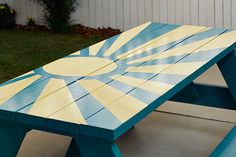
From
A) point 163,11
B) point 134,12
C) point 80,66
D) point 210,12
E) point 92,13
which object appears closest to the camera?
point 80,66

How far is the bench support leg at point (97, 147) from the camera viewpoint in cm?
277

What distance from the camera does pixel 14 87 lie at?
3.41 meters

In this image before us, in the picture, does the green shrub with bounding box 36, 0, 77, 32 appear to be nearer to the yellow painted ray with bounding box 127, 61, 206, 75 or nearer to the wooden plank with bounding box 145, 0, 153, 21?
the wooden plank with bounding box 145, 0, 153, 21

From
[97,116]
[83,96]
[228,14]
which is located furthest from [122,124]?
[228,14]

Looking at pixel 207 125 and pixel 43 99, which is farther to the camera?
pixel 207 125

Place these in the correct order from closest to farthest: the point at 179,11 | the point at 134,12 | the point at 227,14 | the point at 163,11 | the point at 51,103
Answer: the point at 51,103
the point at 227,14
the point at 179,11
the point at 163,11
the point at 134,12

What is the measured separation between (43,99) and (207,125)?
6.18 feet

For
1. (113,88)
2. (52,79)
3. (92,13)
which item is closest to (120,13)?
(92,13)

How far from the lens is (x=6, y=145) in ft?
10.4

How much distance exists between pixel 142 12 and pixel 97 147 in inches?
210

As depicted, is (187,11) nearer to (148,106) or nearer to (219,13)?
(219,13)

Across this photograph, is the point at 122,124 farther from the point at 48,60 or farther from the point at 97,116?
the point at 48,60

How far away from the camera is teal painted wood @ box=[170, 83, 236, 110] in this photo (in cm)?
447

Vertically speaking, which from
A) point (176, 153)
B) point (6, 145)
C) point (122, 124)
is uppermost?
point (122, 124)
